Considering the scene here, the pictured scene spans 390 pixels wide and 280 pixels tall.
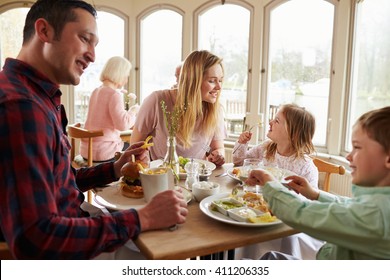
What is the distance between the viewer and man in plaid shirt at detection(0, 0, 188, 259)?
3.01 feet

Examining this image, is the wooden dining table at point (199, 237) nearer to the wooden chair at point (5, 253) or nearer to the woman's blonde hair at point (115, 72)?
the wooden chair at point (5, 253)

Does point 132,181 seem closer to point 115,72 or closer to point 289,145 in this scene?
point 289,145

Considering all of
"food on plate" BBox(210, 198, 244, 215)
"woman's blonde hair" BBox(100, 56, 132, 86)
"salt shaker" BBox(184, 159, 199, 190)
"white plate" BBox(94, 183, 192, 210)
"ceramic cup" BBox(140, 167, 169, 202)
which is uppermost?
"woman's blonde hair" BBox(100, 56, 132, 86)

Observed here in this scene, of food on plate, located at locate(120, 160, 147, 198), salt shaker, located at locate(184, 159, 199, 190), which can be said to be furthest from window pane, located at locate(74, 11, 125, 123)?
food on plate, located at locate(120, 160, 147, 198)

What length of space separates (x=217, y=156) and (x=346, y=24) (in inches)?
97.6

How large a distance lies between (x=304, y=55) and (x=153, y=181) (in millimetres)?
3251

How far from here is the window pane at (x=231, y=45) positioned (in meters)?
4.46

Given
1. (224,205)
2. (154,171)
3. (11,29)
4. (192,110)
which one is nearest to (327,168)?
(192,110)

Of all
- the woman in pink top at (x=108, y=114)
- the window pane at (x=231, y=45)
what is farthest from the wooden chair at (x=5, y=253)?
the window pane at (x=231, y=45)

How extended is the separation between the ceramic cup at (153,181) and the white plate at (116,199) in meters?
0.06

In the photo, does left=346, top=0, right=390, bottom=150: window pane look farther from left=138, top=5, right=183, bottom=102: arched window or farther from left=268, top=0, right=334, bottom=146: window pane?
left=138, top=5, right=183, bottom=102: arched window

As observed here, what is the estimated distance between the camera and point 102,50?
5203 millimetres

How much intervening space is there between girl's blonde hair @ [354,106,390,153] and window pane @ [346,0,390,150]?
260 cm

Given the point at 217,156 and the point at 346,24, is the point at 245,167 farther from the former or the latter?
the point at 346,24
